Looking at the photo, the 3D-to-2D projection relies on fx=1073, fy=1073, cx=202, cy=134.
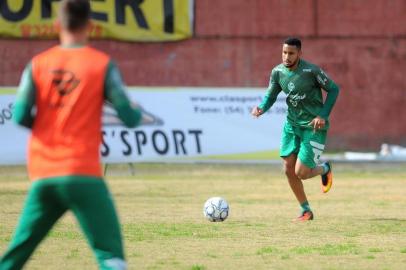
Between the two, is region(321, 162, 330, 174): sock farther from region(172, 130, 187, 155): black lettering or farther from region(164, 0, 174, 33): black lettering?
region(164, 0, 174, 33): black lettering

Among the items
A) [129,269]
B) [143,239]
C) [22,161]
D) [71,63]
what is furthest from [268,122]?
[71,63]

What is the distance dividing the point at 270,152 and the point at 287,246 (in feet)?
36.3

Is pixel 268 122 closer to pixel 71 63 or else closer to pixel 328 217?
pixel 328 217

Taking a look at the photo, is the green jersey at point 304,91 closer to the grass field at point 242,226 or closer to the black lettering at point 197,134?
the grass field at point 242,226

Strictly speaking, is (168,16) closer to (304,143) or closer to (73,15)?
(304,143)

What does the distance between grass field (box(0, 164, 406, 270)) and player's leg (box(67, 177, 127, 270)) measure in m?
2.88

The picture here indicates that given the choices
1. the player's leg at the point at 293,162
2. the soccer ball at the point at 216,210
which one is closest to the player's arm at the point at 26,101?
the soccer ball at the point at 216,210

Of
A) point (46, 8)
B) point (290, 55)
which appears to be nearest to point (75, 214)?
point (290, 55)

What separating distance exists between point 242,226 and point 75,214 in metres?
6.60

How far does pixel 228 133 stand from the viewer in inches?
864

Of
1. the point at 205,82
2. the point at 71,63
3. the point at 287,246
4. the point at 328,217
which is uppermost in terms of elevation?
the point at 71,63

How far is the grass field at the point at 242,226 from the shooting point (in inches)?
388

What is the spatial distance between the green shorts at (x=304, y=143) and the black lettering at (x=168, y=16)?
18.8 meters

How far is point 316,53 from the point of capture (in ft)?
108
